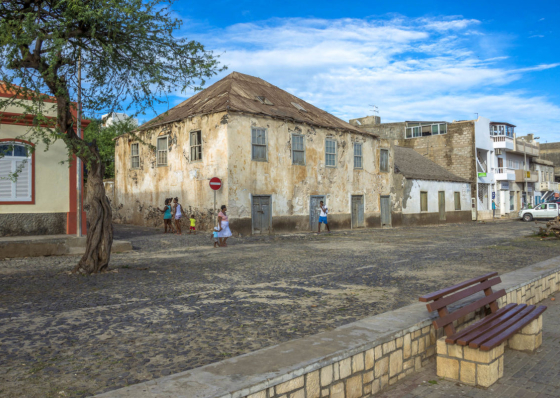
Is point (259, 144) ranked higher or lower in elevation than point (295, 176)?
higher

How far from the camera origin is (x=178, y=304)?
6.39m

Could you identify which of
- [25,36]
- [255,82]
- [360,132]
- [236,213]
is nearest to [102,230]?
[25,36]

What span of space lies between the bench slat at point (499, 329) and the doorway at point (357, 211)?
21210mm

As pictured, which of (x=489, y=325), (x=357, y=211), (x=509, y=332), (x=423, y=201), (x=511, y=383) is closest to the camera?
(x=511, y=383)

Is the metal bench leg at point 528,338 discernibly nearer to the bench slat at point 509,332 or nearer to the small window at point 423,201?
the bench slat at point 509,332

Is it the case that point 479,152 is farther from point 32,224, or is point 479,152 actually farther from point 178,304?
point 178,304

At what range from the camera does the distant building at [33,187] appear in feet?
42.7

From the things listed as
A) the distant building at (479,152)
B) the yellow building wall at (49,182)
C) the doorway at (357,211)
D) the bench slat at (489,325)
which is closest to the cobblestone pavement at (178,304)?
the bench slat at (489,325)

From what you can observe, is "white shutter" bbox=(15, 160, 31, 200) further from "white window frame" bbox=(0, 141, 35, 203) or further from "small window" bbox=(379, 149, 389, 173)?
"small window" bbox=(379, 149, 389, 173)

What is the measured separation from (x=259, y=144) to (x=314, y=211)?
16.3 feet

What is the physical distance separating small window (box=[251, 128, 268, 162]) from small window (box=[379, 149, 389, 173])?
1015 centimetres

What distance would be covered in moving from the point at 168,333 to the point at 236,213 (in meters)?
15.3

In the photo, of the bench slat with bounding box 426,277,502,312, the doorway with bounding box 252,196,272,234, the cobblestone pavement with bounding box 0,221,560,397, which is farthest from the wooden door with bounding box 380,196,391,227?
the bench slat with bounding box 426,277,502,312

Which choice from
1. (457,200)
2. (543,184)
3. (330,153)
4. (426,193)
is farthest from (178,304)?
(543,184)
